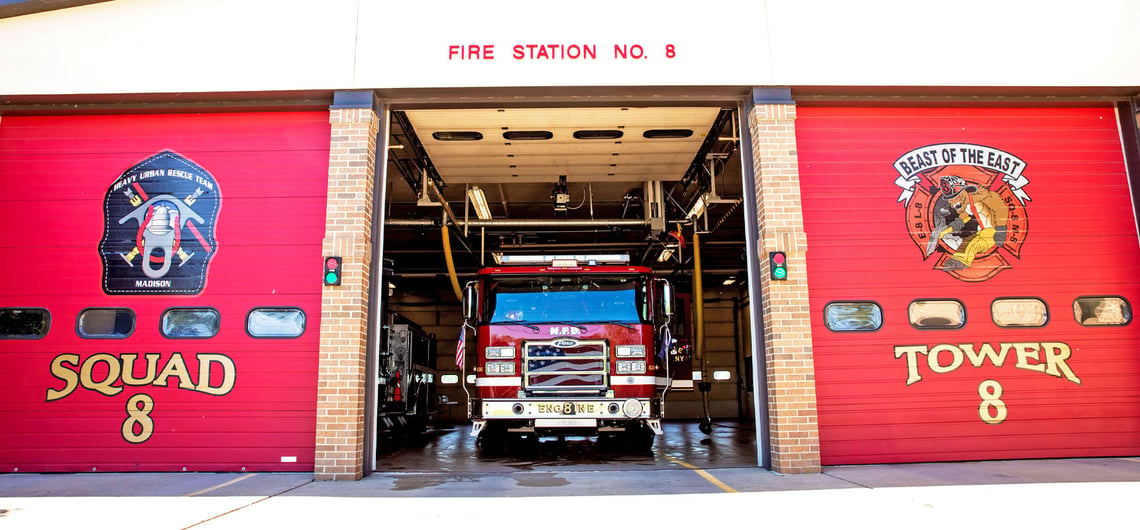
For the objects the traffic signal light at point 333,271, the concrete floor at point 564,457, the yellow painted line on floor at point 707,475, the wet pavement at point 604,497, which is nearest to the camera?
the wet pavement at point 604,497

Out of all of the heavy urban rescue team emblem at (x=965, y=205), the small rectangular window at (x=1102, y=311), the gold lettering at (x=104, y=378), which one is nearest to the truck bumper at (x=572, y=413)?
the heavy urban rescue team emblem at (x=965, y=205)

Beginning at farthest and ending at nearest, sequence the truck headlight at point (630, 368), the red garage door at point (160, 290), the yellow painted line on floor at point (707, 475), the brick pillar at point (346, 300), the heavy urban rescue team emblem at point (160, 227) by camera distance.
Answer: the truck headlight at point (630, 368) → the heavy urban rescue team emblem at point (160, 227) → the red garage door at point (160, 290) → the brick pillar at point (346, 300) → the yellow painted line on floor at point (707, 475)

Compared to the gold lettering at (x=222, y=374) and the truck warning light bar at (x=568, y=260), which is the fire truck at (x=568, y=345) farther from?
the gold lettering at (x=222, y=374)

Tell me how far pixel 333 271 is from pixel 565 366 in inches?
133

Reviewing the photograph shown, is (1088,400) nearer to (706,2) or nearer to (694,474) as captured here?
(694,474)

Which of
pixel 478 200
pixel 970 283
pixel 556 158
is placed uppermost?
pixel 478 200

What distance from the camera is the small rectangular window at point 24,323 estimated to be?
24.9ft

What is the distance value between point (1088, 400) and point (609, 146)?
645 centimetres

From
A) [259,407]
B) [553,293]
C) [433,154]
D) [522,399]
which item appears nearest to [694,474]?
[522,399]

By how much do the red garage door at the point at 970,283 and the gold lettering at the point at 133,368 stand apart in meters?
6.94

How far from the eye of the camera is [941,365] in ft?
24.8

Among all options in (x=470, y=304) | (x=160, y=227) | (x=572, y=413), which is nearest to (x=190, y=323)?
(x=160, y=227)

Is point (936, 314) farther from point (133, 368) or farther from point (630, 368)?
point (133, 368)

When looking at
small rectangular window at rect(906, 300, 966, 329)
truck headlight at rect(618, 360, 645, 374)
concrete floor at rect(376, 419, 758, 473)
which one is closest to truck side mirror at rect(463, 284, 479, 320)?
concrete floor at rect(376, 419, 758, 473)
